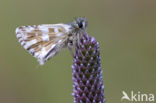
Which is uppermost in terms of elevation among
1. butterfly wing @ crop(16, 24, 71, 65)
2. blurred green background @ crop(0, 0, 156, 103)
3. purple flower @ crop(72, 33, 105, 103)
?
blurred green background @ crop(0, 0, 156, 103)

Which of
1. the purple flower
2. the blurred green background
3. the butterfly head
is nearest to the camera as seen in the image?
the purple flower

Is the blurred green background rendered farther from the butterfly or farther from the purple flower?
the purple flower

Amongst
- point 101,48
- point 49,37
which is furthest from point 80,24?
point 101,48

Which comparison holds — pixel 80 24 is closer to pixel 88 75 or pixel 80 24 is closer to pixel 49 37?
pixel 49 37

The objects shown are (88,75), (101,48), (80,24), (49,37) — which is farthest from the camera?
(101,48)

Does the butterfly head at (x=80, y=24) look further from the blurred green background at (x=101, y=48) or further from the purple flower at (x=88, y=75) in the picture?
the blurred green background at (x=101, y=48)

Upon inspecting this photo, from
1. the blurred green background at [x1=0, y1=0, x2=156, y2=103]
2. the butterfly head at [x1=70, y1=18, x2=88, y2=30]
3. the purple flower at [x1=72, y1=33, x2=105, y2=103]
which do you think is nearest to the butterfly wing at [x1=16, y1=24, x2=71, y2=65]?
the butterfly head at [x1=70, y1=18, x2=88, y2=30]

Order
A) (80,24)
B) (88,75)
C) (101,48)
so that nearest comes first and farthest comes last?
(88,75), (80,24), (101,48)

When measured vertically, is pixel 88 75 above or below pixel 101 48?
below
